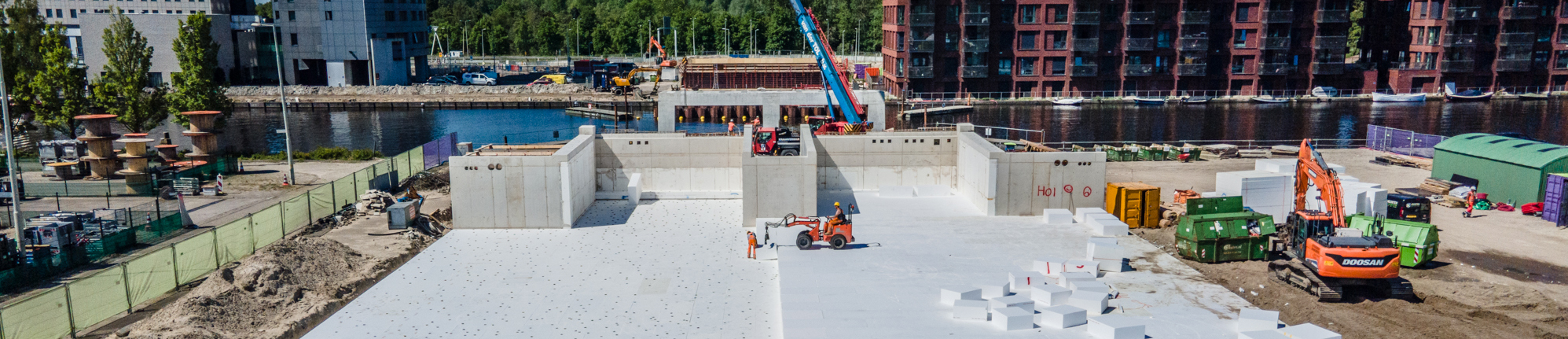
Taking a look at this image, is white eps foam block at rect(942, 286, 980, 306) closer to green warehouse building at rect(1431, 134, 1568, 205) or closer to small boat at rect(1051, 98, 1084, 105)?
green warehouse building at rect(1431, 134, 1568, 205)

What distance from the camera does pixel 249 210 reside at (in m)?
38.1

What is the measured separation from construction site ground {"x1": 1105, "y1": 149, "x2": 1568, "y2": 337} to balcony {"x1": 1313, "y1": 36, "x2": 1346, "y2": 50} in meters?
63.4

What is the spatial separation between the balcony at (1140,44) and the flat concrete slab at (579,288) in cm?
6716

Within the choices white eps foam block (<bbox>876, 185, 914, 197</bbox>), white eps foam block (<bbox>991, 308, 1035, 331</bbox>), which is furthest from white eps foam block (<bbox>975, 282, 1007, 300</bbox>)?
white eps foam block (<bbox>876, 185, 914, 197</bbox>)

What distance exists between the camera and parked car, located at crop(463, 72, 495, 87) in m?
107

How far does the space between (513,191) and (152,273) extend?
1060 centimetres

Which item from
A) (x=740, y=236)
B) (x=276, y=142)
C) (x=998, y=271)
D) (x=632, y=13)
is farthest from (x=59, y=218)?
(x=632, y=13)

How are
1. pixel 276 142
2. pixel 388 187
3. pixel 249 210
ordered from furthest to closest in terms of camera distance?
pixel 276 142
pixel 388 187
pixel 249 210

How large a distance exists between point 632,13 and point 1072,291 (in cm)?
12705

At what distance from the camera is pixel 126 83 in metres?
51.5

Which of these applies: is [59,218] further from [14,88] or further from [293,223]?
[14,88]

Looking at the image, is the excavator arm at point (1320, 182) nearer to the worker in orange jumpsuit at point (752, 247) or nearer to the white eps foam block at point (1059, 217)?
the white eps foam block at point (1059, 217)

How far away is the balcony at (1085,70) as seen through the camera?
9225 centimetres

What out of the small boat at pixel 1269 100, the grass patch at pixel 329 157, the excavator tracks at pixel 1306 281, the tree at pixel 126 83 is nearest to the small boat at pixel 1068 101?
the small boat at pixel 1269 100
